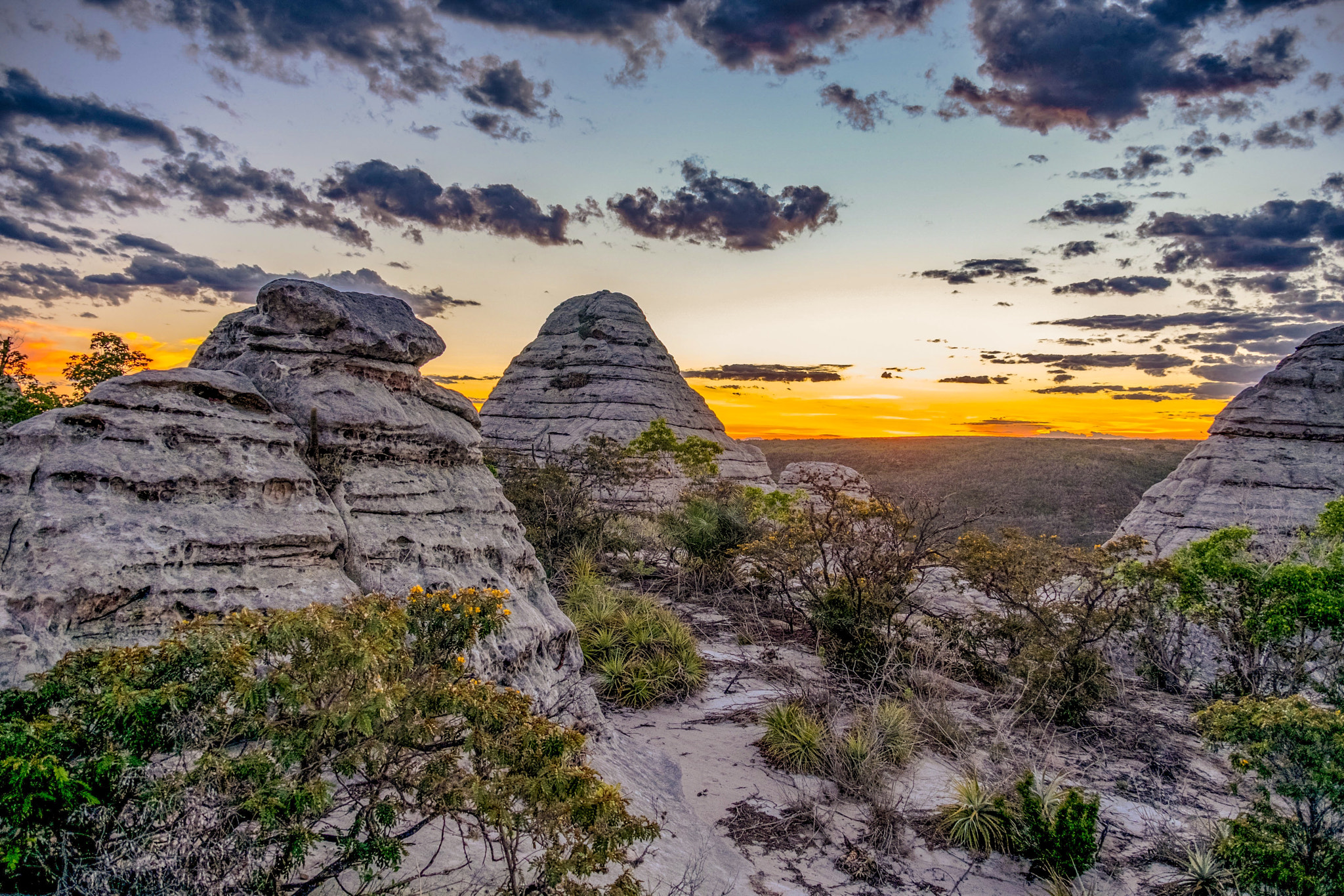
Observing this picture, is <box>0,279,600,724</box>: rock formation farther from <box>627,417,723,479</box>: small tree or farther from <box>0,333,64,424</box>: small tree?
<box>627,417,723,479</box>: small tree

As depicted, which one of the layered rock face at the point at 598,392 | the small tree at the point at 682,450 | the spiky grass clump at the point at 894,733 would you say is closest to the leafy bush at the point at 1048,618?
the spiky grass clump at the point at 894,733

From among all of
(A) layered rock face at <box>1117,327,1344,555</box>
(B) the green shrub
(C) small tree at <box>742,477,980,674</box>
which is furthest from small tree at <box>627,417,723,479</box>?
(B) the green shrub

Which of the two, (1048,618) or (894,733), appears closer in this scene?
(894,733)

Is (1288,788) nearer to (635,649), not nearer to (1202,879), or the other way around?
(1202,879)

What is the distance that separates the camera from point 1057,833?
215 inches

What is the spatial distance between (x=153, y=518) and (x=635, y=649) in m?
6.18

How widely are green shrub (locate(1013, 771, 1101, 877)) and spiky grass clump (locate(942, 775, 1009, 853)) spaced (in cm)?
15

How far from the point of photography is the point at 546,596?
7.66 metres

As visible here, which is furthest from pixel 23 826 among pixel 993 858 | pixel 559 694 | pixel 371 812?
pixel 993 858

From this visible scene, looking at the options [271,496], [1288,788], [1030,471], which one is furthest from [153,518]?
[1030,471]

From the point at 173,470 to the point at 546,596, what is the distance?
3.96m

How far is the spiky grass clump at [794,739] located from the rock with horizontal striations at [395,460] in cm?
207

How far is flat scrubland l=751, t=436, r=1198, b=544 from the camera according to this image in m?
38.0

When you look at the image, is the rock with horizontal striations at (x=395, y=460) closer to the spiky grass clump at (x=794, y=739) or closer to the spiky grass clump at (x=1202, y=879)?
the spiky grass clump at (x=794, y=739)
